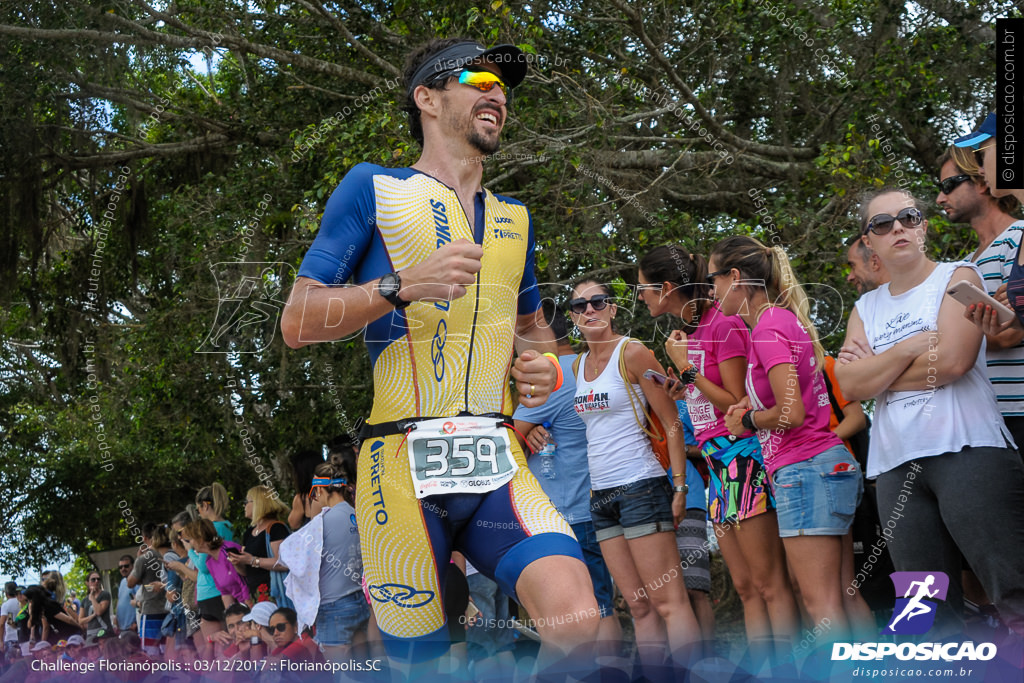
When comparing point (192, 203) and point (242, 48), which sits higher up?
point (242, 48)

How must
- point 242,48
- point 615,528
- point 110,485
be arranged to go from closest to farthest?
point 615,528, point 242,48, point 110,485

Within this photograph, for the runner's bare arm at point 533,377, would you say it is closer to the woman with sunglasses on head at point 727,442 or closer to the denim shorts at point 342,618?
the woman with sunglasses on head at point 727,442

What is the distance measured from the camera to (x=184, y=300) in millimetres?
9906

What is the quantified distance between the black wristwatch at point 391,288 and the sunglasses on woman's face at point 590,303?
257 cm

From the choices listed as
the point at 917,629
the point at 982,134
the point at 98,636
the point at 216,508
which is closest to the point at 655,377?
the point at 982,134

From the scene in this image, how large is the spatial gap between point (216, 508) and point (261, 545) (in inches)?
46.7

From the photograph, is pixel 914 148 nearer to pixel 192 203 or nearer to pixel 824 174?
pixel 824 174

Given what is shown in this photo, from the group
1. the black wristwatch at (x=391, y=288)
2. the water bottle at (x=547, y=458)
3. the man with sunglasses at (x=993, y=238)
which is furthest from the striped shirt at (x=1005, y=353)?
the water bottle at (x=547, y=458)

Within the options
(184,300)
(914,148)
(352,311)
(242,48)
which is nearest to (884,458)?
(352,311)

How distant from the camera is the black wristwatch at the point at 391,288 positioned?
249cm

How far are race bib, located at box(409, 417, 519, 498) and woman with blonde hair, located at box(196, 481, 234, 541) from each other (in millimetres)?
5752

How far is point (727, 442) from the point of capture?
4.47m

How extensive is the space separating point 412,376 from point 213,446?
31.4 ft

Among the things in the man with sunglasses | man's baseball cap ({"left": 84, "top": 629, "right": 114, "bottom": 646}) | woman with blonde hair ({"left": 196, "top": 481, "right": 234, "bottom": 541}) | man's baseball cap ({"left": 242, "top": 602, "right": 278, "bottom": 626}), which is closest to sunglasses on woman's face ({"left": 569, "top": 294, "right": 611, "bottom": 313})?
the man with sunglasses
